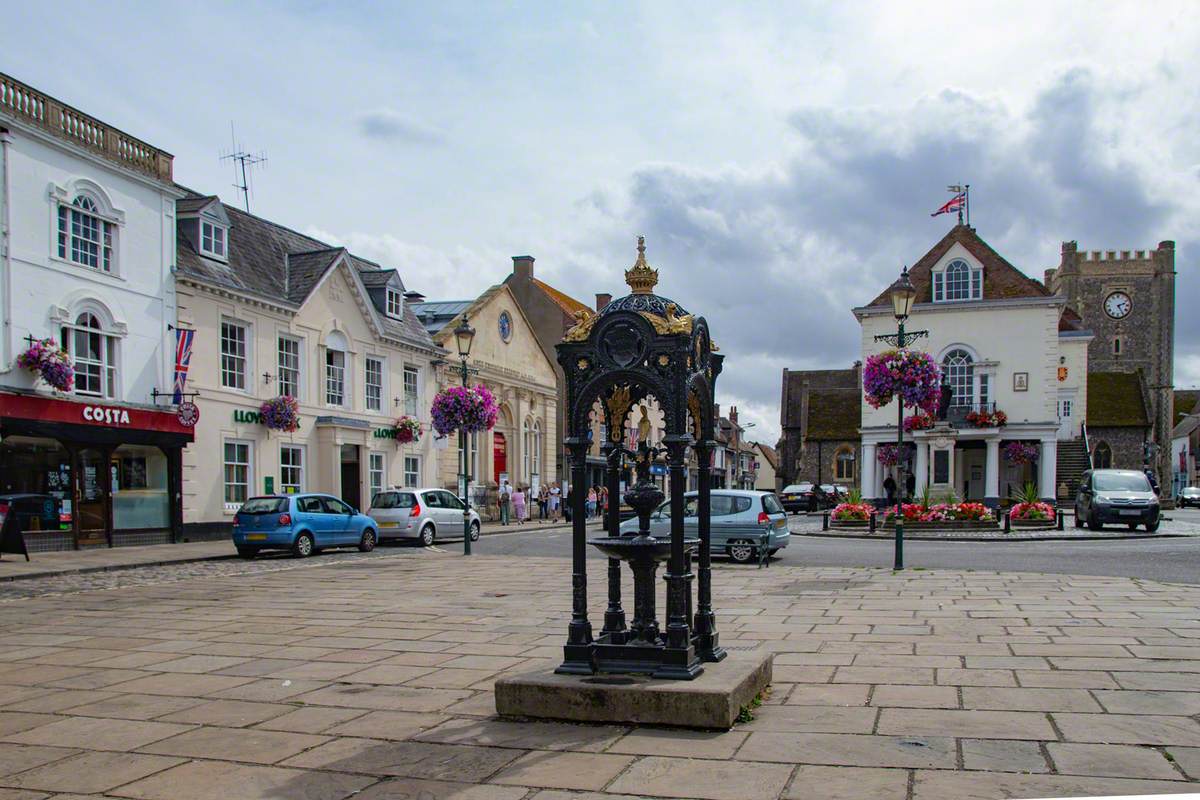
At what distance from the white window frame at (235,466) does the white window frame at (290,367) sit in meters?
2.19

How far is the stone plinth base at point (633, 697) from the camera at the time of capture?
20.3ft

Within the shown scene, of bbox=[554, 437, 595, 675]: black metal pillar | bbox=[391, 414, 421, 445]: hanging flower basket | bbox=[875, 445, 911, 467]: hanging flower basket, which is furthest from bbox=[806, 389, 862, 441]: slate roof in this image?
bbox=[554, 437, 595, 675]: black metal pillar

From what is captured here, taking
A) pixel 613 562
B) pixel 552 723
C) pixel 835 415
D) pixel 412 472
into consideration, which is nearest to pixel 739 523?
pixel 613 562

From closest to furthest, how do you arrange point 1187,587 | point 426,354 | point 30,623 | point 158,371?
point 30,623 < point 1187,587 < point 158,371 < point 426,354

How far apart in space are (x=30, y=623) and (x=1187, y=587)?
47.4ft

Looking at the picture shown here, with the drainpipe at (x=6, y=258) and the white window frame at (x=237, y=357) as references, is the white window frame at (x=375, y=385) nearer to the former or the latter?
the white window frame at (x=237, y=357)

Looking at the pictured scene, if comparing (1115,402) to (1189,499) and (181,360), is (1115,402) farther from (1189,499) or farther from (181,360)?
(181,360)

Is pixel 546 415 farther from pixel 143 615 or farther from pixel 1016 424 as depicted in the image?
pixel 143 615

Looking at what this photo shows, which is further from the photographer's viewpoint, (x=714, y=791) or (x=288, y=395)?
(x=288, y=395)

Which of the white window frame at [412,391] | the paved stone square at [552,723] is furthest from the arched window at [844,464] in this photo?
the paved stone square at [552,723]

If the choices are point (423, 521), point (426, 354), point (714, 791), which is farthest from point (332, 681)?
point (426, 354)

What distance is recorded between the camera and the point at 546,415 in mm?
48656

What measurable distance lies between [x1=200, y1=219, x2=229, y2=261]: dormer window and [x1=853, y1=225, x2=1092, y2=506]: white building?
30716 millimetres

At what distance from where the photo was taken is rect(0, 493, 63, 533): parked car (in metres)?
21.7
